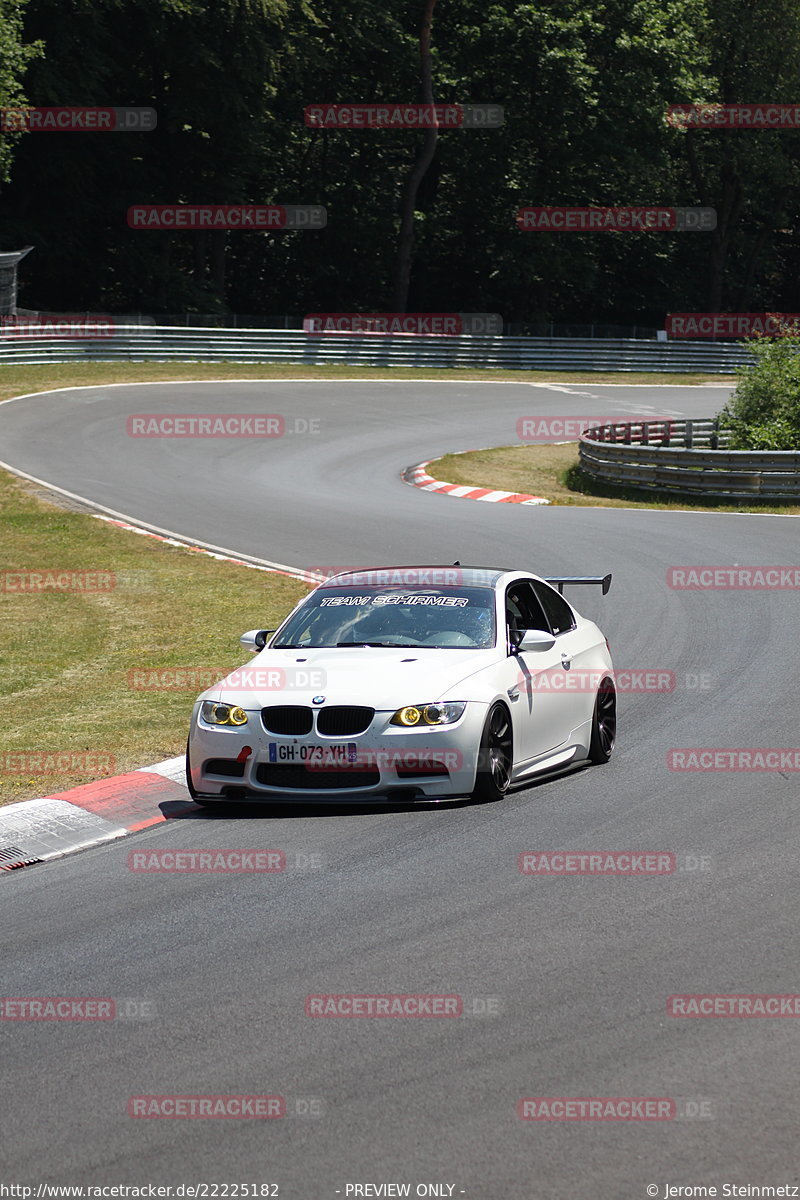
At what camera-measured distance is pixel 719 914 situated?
7.13 m

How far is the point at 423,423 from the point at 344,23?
2694 centimetres

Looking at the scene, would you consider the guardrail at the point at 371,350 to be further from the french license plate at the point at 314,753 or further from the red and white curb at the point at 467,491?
the french license plate at the point at 314,753

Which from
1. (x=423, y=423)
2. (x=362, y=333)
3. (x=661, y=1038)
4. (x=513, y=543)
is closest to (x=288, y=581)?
(x=513, y=543)

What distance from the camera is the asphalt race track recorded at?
4777mm

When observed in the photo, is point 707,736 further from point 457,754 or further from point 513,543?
point 513,543

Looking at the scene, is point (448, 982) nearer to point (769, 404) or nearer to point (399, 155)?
point (769, 404)

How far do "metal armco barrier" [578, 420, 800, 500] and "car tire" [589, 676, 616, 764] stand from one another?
18232 millimetres

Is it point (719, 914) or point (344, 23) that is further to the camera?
point (344, 23)

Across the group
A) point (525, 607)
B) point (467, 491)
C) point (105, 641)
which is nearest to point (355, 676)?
point (525, 607)

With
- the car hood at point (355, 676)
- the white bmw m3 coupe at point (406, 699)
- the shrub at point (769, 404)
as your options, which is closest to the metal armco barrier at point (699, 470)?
the shrub at point (769, 404)

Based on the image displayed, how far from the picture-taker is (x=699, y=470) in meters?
29.7

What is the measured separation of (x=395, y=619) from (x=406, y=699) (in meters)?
1.38

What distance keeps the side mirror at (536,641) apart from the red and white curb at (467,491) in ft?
59.3

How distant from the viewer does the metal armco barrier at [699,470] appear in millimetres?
28852
